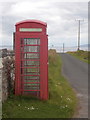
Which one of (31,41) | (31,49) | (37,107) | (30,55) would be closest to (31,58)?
(30,55)

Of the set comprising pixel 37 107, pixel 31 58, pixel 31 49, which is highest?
pixel 31 49

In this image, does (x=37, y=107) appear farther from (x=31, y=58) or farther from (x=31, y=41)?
(x=31, y=41)

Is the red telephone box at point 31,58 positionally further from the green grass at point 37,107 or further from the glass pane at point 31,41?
the green grass at point 37,107

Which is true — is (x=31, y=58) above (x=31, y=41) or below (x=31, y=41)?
below

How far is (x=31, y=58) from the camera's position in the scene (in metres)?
7.55

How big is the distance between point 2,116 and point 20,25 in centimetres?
303

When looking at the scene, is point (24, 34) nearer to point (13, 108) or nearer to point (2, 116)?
point (13, 108)

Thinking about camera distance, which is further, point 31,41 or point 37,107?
point 31,41

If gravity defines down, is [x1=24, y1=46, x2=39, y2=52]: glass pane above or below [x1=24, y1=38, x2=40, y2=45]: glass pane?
below

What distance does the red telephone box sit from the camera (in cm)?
738

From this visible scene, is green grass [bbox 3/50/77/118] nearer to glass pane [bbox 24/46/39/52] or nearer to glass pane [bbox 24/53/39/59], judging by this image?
glass pane [bbox 24/53/39/59]

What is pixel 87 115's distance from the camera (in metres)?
6.32

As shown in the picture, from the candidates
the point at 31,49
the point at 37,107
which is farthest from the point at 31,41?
the point at 37,107

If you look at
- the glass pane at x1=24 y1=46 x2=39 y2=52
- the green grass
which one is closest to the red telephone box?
the glass pane at x1=24 y1=46 x2=39 y2=52
